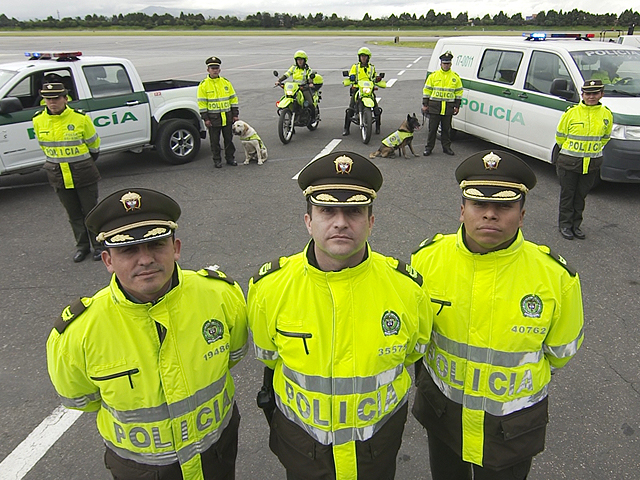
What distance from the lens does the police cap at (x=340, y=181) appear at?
1889mm

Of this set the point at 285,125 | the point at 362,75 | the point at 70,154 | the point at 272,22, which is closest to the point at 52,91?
the point at 70,154

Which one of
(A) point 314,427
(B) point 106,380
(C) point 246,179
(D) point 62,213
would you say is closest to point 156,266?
(B) point 106,380

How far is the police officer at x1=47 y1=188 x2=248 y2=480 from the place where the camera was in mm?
1879

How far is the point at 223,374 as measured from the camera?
2141 millimetres

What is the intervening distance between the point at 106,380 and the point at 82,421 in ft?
6.01

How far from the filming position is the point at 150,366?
1934mm

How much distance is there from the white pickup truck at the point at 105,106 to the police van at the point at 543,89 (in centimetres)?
549

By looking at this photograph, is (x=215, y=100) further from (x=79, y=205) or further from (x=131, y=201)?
(x=131, y=201)

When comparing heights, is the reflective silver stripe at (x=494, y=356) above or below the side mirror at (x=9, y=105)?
below

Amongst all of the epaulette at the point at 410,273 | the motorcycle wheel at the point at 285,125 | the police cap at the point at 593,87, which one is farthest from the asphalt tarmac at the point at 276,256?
the police cap at the point at 593,87

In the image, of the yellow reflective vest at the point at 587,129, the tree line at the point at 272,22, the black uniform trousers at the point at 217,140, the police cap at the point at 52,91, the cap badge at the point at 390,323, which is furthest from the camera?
the tree line at the point at 272,22

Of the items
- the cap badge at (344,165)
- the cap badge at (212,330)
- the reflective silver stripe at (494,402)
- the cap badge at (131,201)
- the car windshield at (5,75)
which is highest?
the car windshield at (5,75)

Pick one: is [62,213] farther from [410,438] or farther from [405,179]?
[410,438]

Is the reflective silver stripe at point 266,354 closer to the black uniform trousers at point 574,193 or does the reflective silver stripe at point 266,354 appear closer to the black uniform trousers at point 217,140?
the black uniform trousers at point 574,193
